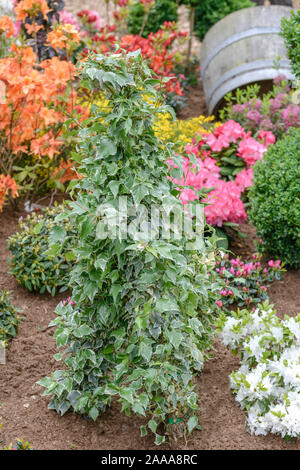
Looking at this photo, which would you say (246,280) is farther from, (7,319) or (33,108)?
(33,108)

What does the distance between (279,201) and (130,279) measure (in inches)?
65.1

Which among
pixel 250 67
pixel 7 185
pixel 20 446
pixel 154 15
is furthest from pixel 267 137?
pixel 154 15

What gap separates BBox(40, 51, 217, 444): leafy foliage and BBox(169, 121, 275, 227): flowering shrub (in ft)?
4.40

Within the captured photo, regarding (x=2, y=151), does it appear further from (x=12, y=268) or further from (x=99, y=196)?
(x=99, y=196)

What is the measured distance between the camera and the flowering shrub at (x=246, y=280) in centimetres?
355

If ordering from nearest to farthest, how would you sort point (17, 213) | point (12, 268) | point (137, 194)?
point (137, 194), point (12, 268), point (17, 213)

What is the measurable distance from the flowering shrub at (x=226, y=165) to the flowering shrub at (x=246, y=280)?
320 millimetres

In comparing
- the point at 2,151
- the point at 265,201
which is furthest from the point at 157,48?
the point at 265,201

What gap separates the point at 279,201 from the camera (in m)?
3.72

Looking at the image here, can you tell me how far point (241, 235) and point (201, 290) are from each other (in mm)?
1679

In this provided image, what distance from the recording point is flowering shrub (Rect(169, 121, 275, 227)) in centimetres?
390

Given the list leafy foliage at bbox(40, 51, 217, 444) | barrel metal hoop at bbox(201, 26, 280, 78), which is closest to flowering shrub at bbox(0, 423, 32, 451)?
leafy foliage at bbox(40, 51, 217, 444)

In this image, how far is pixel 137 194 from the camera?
7.27 ft

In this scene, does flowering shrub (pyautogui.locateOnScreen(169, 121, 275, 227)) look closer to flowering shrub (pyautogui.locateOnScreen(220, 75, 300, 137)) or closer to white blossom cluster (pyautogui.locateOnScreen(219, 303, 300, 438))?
flowering shrub (pyautogui.locateOnScreen(220, 75, 300, 137))
